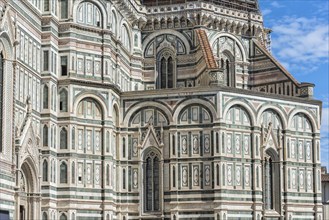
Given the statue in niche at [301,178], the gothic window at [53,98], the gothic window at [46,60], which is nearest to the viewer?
the gothic window at [46,60]

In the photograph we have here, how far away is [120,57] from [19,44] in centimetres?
1059

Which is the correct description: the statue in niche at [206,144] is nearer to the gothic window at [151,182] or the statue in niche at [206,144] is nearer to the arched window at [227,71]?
the gothic window at [151,182]

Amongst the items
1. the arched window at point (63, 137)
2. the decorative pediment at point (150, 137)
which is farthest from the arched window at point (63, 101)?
the decorative pediment at point (150, 137)

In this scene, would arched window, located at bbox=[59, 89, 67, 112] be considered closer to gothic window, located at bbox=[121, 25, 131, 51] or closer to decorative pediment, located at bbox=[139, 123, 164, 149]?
decorative pediment, located at bbox=[139, 123, 164, 149]

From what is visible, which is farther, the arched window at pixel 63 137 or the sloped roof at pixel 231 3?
the sloped roof at pixel 231 3

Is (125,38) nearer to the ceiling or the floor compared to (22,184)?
nearer to the ceiling

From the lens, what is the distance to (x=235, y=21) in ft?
185

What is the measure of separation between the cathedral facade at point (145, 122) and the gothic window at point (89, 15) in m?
0.08

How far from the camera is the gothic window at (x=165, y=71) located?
55312mm

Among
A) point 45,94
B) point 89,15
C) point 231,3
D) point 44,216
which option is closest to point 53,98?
point 45,94

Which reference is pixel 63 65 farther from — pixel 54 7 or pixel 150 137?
pixel 150 137

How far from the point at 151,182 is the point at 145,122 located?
11.1 feet

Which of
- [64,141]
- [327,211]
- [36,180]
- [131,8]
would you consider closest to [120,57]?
[131,8]

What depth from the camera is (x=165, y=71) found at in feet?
182
